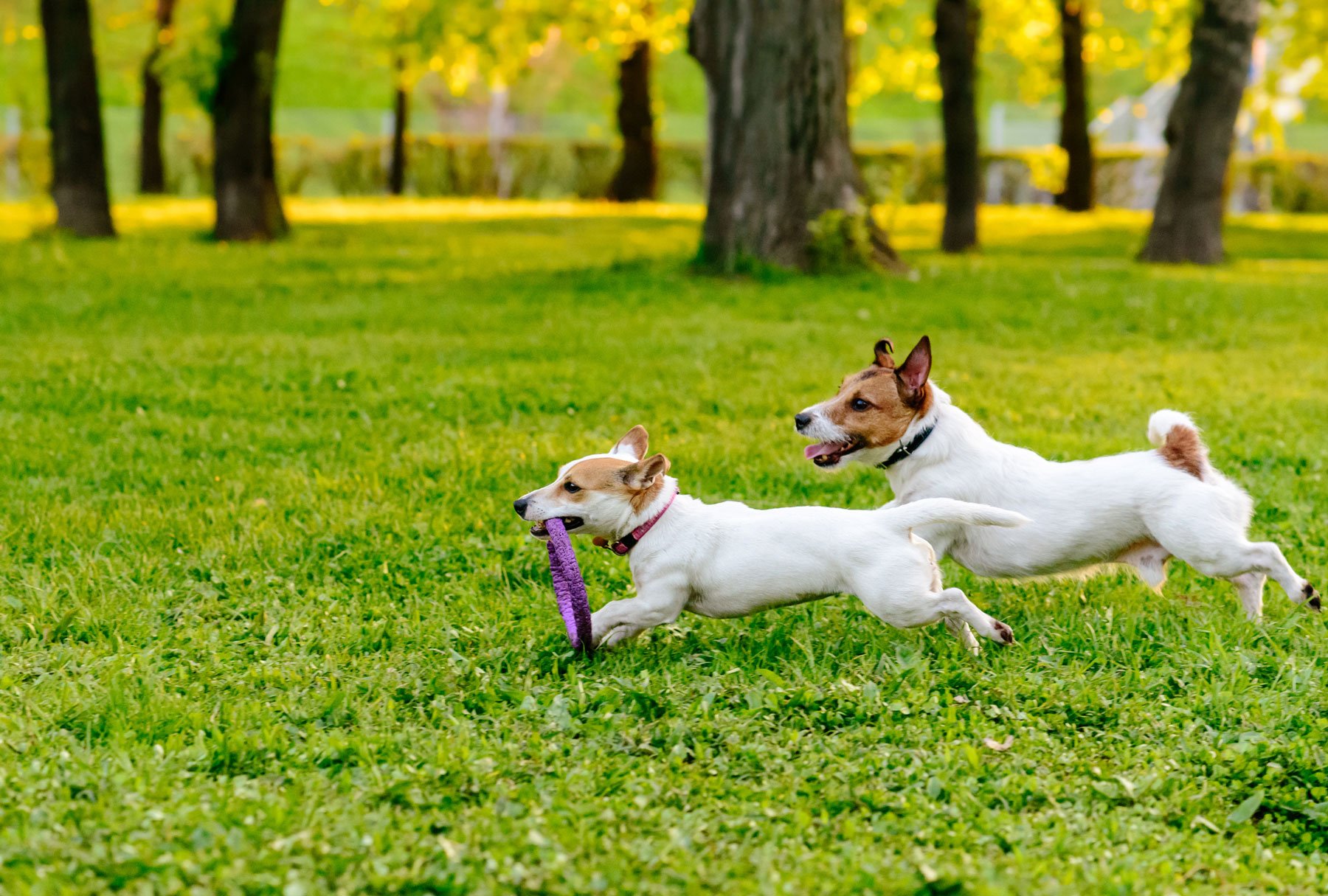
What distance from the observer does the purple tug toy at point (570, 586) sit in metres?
4.37

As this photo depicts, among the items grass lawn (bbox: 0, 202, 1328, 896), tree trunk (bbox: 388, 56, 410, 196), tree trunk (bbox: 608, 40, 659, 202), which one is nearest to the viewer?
grass lawn (bbox: 0, 202, 1328, 896)

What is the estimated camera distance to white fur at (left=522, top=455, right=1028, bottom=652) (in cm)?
418

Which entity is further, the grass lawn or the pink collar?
the pink collar

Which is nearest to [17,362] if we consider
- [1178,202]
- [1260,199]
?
[1178,202]

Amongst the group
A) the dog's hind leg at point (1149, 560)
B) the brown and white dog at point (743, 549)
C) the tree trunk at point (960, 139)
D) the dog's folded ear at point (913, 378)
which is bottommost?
the dog's hind leg at point (1149, 560)

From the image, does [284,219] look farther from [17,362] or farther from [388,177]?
[388,177]

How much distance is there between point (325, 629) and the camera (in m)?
4.64

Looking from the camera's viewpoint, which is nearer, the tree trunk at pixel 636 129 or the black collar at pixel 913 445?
the black collar at pixel 913 445

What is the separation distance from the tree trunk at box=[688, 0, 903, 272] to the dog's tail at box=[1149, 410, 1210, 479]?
8617 millimetres

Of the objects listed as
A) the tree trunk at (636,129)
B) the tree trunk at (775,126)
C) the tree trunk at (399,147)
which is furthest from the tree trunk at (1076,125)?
the tree trunk at (775,126)

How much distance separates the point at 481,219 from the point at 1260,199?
19094 millimetres

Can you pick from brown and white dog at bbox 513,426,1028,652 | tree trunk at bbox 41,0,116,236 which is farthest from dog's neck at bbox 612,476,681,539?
tree trunk at bbox 41,0,116,236

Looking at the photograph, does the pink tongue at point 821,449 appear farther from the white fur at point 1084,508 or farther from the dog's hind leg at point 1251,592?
the dog's hind leg at point 1251,592

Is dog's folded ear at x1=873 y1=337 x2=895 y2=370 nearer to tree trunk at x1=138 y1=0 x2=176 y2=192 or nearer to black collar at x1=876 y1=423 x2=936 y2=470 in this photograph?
black collar at x1=876 y1=423 x2=936 y2=470
